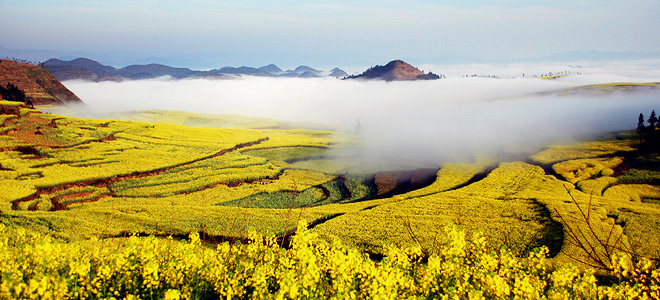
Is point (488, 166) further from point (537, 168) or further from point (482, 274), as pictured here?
point (482, 274)

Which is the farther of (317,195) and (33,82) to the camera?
(33,82)

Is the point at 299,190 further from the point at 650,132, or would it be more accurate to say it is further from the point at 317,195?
the point at 650,132

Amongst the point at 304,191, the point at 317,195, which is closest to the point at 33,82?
the point at 304,191

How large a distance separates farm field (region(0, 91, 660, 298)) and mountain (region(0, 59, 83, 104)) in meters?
34.8

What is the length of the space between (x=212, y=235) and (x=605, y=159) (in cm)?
5010

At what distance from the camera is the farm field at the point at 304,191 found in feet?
84.6

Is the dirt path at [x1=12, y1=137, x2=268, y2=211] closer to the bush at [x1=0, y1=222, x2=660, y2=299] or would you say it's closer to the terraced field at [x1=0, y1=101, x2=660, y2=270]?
the terraced field at [x1=0, y1=101, x2=660, y2=270]

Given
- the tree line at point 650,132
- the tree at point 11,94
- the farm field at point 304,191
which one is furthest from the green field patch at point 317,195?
the tree at point 11,94

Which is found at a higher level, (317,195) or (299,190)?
(299,190)

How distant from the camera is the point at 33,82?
9794cm

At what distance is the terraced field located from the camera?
26.3m

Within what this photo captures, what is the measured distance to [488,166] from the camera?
169ft

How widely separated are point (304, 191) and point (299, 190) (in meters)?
0.58

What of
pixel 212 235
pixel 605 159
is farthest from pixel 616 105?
pixel 212 235
